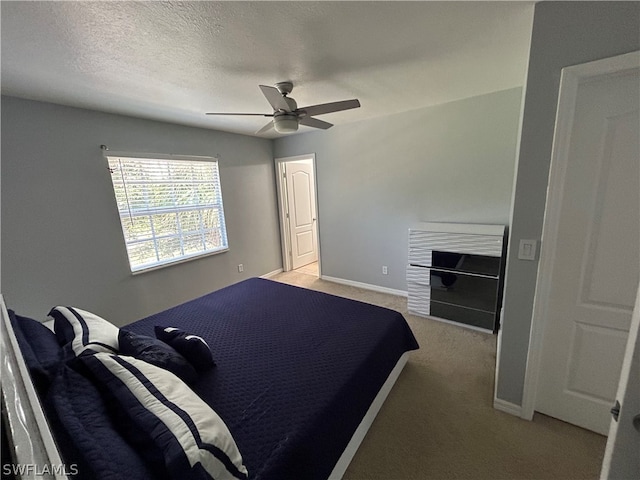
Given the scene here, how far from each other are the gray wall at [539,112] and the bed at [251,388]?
731 millimetres

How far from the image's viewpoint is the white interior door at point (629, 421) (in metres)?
0.66

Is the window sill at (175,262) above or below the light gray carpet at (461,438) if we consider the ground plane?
above

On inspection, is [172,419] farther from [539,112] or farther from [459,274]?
[459,274]

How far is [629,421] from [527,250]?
107cm

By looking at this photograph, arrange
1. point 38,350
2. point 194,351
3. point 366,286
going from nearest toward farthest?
point 38,350 < point 194,351 < point 366,286

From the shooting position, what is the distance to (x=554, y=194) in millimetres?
1428

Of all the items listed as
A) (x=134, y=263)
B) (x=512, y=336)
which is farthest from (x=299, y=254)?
(x=512, y=336)

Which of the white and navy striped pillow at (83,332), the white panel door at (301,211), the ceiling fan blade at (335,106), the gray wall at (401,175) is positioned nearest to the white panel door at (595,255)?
the ceiling fan blade at (335,106)

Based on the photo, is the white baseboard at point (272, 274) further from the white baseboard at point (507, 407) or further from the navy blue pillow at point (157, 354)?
the white baseboard at point (507, 407)

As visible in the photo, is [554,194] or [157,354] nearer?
[157,354]

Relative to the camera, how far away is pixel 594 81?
1278 mm

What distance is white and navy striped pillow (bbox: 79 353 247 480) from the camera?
2.47 feet

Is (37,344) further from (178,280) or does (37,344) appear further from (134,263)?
(178,280)

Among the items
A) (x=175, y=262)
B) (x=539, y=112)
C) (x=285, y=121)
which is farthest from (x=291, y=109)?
(x=175, y=262)
